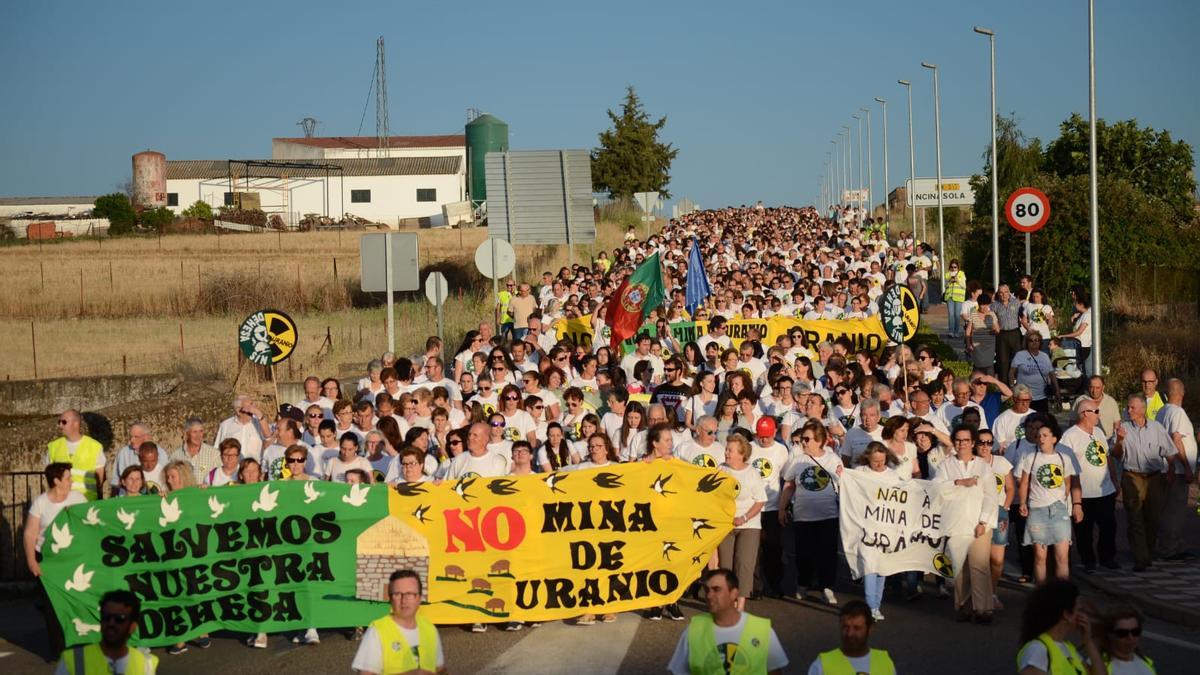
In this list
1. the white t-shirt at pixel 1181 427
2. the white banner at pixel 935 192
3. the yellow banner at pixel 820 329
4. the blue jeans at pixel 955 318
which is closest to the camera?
the white t-shirt at pixel 1181 427

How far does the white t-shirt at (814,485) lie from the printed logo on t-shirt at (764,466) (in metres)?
0.14

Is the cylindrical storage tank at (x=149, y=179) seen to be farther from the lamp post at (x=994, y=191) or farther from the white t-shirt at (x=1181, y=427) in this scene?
the white t-shirt at (x=1181, y=427)

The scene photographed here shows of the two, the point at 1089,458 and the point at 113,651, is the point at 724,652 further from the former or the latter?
the point at 1089,458

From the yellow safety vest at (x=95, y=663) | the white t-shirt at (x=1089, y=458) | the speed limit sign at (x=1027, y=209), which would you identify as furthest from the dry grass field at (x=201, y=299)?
the yellow safety vest at (x=95, y=663)

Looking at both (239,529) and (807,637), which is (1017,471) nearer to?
(807,637)

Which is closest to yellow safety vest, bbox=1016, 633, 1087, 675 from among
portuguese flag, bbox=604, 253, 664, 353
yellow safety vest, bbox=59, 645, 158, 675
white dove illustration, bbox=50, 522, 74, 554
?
yellow safety vest, bbox=59, 645, 158, 675

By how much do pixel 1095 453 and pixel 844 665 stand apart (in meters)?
6.74

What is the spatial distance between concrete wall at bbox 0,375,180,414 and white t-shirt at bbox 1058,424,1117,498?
1341 cm

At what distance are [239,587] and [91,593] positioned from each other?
1050 millimetres

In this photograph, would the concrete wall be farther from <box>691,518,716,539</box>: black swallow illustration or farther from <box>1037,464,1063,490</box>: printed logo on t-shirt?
<box>1037,464,1063,490</box>: printed logo on t-shirt

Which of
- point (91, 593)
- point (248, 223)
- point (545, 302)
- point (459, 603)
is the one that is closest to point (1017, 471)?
Result: point (459, 603)

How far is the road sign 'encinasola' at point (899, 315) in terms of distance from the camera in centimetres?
1734

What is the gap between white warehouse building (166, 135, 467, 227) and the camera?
284ft

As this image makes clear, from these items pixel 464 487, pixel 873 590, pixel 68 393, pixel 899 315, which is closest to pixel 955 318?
pixel 899 315
